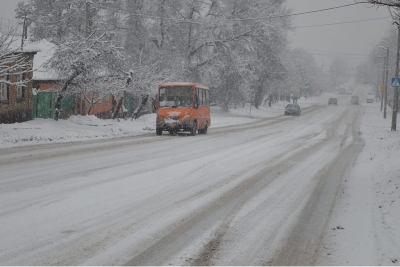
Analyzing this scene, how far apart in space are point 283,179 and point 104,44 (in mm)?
16188

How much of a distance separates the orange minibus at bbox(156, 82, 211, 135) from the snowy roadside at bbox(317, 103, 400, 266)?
12.2m

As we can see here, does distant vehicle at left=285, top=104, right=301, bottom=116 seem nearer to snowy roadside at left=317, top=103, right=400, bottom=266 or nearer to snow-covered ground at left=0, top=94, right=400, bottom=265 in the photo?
snow-covered ground at left=0, top=94, right=400, bottom=265

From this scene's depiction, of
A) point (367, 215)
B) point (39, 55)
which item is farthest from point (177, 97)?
point (367, 215)

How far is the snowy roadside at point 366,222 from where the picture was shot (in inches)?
205

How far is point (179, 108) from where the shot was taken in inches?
913

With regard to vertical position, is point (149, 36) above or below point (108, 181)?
above

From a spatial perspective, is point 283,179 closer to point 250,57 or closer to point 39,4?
point 250,57

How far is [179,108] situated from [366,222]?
17.1 meters

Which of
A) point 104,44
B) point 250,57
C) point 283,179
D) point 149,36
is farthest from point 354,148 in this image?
point 149,36

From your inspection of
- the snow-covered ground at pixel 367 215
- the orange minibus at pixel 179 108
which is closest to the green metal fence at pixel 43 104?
the orange minibus at pixel 179 108

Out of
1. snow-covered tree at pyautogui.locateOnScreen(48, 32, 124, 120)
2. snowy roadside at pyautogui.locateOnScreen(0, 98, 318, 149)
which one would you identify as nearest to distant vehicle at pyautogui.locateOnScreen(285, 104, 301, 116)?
snowy roadside at pyautogui.locateOnScreen(0, 98, 318, 149)

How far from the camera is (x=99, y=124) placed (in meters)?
26.6

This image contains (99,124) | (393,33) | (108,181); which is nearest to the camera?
(108,181)

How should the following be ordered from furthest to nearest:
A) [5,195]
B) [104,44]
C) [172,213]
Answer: [104,44], [5,195], [172,213]
